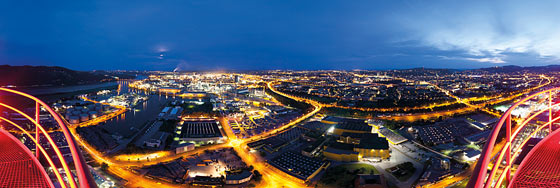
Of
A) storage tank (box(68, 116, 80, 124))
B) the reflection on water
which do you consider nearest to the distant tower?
the reflection on water

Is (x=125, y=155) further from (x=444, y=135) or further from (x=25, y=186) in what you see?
(x=444, y=135)

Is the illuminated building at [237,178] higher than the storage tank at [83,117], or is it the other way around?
the storage tank at [83,117]

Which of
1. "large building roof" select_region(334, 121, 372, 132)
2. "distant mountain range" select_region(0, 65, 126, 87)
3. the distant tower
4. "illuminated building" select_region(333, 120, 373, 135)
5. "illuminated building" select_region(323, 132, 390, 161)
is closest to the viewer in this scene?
the distant tower

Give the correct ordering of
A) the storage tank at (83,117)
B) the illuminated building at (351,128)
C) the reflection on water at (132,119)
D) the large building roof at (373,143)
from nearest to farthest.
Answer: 1. the large building roof at (373,143)
2. the illuminated building at (351,128)
3. the reflection on water at (132,119)
4. the storage tank at (83,117)

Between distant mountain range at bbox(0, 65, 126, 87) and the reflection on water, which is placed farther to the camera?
distant mountain range at bbox(0, 65, 126, 87)

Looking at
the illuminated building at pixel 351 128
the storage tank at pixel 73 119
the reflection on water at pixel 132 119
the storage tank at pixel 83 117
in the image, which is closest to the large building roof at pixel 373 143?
the illuminated building at pixel 351 128

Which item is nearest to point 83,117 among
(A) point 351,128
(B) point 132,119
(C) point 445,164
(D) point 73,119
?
(D) point 73,119

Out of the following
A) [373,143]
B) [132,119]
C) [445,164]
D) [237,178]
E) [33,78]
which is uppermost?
[33,78]

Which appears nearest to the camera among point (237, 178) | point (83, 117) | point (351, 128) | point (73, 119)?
point (237, 178)

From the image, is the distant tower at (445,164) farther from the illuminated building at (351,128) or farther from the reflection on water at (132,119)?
the reflection on water at (132,119)

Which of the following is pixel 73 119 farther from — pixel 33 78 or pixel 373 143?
pixel 33 78

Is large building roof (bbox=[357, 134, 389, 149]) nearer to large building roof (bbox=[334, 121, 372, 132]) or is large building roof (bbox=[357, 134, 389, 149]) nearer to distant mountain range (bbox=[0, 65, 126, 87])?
large building roof (bbox=[334, 121, 372, 132])

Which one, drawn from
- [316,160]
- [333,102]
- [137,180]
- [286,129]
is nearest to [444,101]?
[333,102]
